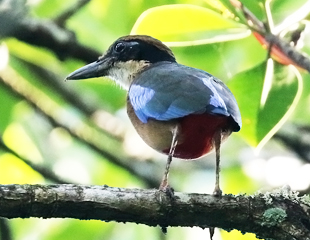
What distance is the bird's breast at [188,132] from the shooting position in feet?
9.93

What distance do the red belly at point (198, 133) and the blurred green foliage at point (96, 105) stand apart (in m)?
0.55

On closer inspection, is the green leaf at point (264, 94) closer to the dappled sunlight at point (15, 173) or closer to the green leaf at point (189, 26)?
the green leaf at point (189, 26)

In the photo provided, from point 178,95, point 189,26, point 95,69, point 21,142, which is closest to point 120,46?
point 95,69

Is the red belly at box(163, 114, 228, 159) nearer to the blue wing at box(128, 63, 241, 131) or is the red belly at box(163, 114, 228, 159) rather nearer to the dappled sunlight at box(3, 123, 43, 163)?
the blue wing at box(128, 63, 241, 131)

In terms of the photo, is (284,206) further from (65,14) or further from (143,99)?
(65,14)

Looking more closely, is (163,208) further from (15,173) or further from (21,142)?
(21,142)

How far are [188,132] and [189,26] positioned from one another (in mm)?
677

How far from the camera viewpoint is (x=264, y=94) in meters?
3.25

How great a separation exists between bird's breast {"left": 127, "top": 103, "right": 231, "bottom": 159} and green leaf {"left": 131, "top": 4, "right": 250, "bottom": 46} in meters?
0.51

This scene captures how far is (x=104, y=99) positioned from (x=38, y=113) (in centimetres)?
50

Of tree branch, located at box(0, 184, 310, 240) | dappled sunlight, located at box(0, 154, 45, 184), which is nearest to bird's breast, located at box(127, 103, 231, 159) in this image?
tree branch, located at box(0, 184, 310, 240)

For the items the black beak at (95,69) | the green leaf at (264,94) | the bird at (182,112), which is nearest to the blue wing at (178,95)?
the bird at (182,112)

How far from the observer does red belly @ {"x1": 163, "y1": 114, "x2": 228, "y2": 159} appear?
9.89 feet

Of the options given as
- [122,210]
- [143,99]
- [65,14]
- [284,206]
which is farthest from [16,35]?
[284,206]
